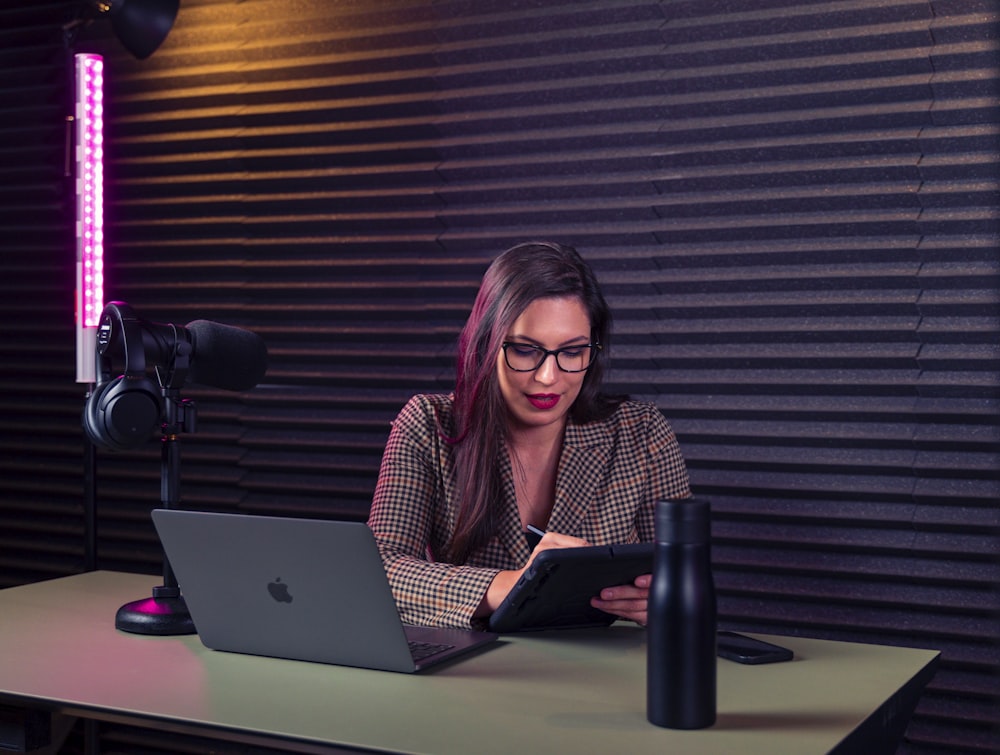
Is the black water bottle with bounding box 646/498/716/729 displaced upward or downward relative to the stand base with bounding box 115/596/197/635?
→ upward

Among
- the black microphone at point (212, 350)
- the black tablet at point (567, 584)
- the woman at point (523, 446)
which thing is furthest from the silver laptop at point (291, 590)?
the woman at point (523, 446)

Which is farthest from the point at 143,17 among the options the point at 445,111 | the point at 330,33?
the point at 445,111

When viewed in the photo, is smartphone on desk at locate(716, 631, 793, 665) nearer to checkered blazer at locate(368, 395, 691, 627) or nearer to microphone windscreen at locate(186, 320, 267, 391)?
checkered blazer at locate(368, 395, 691, 627)

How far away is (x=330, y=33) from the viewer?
4062 millimetres

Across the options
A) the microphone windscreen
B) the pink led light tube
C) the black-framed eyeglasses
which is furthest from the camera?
the pink led light tube

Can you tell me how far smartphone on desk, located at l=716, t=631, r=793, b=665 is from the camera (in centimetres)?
206

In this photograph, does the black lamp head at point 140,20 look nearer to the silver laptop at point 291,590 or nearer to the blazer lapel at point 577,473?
the blazer lapel at point 577,473

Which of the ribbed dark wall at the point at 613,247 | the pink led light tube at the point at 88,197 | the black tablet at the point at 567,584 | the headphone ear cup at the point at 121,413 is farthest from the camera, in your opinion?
the pink led light tube at the point at 88,197

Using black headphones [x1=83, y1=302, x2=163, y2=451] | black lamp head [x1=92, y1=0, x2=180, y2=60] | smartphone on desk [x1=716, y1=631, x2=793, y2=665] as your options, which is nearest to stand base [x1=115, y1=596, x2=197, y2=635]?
black headphones [x1=83, y1=302, x2=163, y2=451]

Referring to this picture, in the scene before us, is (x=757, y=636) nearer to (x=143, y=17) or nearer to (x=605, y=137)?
(x=605, y=137)

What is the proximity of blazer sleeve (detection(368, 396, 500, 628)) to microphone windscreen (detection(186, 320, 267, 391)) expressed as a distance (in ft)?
1.42

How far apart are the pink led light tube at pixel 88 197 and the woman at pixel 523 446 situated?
4.54 feet

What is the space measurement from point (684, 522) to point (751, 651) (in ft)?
1.86

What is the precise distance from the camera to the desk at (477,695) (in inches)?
65.0
